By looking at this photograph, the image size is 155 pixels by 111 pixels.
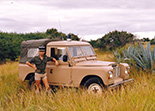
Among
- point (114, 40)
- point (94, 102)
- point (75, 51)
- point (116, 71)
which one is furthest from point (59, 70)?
point (114, 40)

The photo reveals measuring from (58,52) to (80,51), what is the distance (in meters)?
0.75

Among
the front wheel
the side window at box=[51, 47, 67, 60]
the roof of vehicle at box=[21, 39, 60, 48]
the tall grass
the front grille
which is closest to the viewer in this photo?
the tall grass

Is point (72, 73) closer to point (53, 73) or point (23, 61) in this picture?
point (53, 73)

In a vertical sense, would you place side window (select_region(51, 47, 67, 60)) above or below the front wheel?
above

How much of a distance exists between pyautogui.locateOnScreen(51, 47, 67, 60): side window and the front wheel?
1.32m

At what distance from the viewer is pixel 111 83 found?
6758 millimetres

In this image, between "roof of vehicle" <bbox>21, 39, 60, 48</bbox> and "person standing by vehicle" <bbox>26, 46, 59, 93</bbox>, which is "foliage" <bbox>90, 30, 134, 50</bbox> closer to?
"roof of vehicle" <bbox>21, 39, 60, 48</bbox>

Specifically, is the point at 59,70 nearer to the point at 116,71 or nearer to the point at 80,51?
the point at 80,51

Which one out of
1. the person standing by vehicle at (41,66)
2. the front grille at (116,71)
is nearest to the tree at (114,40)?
the front grille at (116,71)

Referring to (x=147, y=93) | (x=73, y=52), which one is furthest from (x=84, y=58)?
(x=147, y=93)

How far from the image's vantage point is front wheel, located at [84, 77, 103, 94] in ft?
21.9

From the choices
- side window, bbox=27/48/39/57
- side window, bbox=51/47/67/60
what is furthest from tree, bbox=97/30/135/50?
side window, bbox=51/47/67/60

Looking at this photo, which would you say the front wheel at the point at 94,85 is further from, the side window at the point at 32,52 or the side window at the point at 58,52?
the side window at the point at 32,52

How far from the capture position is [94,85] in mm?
6770
